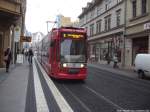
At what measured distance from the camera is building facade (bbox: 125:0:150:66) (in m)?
36.2

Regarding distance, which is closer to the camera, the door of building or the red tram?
the red tram

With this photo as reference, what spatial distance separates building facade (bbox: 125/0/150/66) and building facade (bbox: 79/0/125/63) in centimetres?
215

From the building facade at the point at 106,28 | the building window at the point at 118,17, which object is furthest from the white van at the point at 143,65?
the building window at the point at 118,17

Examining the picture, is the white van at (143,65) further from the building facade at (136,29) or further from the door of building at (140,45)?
the door of building at (140,45)

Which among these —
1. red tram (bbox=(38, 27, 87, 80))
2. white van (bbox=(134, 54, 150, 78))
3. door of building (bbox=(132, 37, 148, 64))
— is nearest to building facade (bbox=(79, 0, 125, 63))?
door of building (bbox=(132, 37, 148, 64))

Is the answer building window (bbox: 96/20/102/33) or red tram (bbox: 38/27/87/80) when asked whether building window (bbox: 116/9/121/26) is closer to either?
building window (bbox: 96/20/102/33)

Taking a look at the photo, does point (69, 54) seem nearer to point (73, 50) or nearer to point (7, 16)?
point (73, 50)

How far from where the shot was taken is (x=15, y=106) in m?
11.1

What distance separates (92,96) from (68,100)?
62.6 inches

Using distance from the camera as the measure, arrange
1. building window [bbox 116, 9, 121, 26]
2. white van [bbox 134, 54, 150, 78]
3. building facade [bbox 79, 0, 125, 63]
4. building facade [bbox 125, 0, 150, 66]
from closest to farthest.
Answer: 1. white van [bbox 134, 54, 150, 78]
2. building facade [bbox 125, 0, 150, 66]
3. building facade [bbox 79, 0, 125, 63]
4. building window [bbox 116, 9, 121, 26]

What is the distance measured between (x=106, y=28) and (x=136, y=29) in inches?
624

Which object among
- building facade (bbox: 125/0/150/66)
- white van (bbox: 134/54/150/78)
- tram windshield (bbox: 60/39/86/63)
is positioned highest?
building facade (bbox: 125/0/150/66)

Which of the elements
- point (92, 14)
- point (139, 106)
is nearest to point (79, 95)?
point (139, 106)

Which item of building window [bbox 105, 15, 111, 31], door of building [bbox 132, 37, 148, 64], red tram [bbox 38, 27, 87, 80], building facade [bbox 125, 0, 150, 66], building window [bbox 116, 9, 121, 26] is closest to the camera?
red tram [bbox 38, 27, 87, 80]
